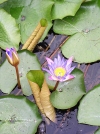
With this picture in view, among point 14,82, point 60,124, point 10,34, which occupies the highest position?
point 10,34

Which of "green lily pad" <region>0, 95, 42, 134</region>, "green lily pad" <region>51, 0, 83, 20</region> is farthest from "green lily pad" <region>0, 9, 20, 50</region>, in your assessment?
"green lily pad" <region>0, 95, 42, 134</region>

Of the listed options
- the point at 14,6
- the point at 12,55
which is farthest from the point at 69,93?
the point at 14,6

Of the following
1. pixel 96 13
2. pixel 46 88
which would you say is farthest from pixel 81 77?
pixel 96 13

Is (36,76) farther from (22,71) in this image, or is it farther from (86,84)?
(86,84)

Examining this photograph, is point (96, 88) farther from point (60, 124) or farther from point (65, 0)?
point (65, 0)

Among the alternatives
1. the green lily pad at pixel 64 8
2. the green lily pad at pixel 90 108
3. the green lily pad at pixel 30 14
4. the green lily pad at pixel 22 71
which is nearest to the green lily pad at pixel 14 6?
the green lily pad at pixel 30 14
